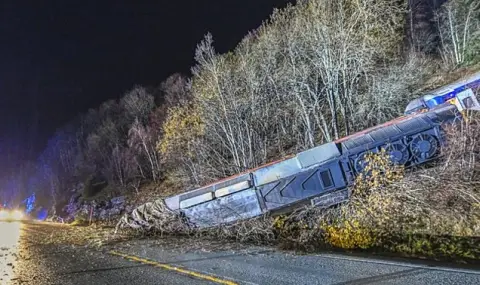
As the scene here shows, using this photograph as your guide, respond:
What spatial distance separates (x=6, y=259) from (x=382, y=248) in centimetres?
1100

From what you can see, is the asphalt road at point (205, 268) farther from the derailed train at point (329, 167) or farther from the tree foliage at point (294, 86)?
the tree foliage at point (294, 86)

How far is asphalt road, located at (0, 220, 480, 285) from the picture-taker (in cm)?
624

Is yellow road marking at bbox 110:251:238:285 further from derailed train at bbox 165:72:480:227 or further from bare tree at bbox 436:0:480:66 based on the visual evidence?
bare tree at bbox 436:0:480:66

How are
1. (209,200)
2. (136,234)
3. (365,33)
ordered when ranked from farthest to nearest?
(365,33), (136,234), (209,200)

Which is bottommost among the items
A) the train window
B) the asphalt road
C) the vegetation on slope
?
the asphalt road

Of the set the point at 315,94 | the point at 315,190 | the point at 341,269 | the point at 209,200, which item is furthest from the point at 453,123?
the point at 315,94

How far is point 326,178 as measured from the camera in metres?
11.5

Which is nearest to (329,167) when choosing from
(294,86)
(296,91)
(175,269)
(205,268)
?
(205,268)

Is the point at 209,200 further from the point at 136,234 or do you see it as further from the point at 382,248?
the point at 382,248

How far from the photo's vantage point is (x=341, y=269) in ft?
22.4

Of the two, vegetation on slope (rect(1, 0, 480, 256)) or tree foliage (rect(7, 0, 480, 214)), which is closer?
vegetation on slope (rect(1, 0, 480, 256))

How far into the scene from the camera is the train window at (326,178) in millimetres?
11444

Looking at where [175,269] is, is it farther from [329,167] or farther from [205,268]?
[329,167]

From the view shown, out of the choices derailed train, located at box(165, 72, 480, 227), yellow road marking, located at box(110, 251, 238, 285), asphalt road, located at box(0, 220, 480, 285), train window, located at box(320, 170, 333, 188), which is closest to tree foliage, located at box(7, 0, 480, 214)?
derailed train, located at box(165, 72, 480, 227)
